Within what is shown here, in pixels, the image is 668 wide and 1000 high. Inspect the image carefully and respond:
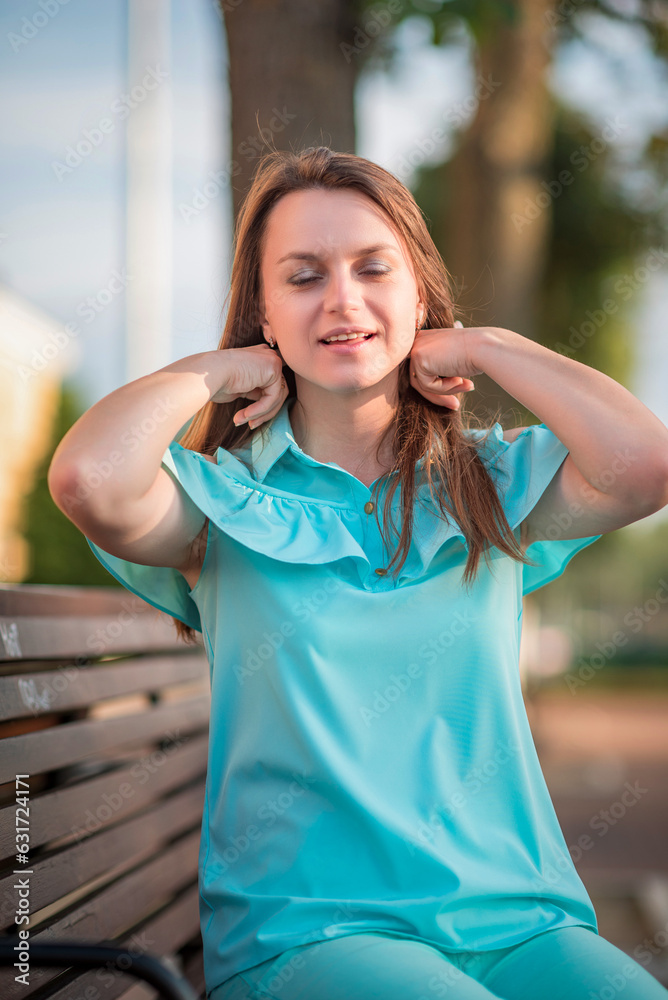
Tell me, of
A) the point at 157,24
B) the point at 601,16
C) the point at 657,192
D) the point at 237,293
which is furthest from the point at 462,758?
the point at 157,24

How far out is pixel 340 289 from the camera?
80.7 inches

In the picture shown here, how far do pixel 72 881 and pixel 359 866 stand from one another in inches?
32.8

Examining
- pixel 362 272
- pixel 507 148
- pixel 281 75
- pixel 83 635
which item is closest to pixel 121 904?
pixel 83 635

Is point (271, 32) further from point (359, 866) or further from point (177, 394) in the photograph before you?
point (359, 866)

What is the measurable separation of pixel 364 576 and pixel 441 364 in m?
0.55

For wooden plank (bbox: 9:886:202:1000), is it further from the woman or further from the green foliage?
the green foliage

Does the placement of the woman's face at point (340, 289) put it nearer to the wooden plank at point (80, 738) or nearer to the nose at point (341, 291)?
the nose at point (341, 291)

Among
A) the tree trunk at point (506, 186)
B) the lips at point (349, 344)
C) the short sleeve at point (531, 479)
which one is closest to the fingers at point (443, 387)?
the short sleeve at point (531, 479)

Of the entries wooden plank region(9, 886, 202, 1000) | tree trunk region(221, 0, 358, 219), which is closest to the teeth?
wooden plank region(9, 886, 202, 1000)

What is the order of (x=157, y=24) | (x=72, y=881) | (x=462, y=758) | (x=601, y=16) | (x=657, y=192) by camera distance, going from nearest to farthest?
(x=462, y=758) < (x=72, y=881) < (x=601, y=16) < (x=657, y=192) < (x=157, y=24)

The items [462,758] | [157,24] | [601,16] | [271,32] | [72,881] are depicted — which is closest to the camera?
[462,758]

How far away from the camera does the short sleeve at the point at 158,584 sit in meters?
2.09

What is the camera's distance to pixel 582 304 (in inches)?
547

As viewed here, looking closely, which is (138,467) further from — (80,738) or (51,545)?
(51,545)
